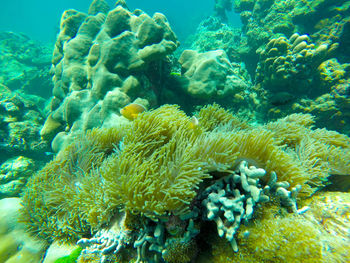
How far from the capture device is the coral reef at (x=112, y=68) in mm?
4391

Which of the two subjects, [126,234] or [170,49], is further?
[170,49]

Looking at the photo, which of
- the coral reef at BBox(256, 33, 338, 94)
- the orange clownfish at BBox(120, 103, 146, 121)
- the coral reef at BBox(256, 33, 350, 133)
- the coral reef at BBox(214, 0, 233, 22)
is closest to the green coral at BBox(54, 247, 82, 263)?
the orange clownfish at BBox(120, 103, 146, 121)

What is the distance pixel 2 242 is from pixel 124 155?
251 cm

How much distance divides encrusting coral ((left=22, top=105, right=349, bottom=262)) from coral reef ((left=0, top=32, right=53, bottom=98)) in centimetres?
1186

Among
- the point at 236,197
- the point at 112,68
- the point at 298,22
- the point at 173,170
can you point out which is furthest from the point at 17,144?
the point at 298,22

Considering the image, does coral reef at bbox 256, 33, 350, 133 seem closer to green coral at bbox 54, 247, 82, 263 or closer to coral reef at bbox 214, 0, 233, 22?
green coral at bbox 54, 247, 82, 263

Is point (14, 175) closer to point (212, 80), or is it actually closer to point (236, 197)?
point (212, 80)

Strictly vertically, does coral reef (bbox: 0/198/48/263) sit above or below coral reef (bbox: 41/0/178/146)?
below

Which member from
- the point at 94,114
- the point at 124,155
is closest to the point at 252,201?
the point at 124,155

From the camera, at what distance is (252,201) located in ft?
5.56

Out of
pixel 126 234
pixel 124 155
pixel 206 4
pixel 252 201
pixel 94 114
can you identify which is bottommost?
pixel 126 234

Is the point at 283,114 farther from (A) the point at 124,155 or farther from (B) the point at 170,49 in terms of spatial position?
(A) the point at 124,155

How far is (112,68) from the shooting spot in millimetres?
4586

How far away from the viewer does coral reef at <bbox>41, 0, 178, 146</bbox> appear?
14.4 feet
